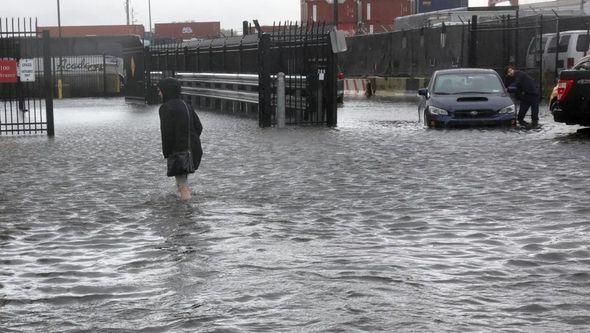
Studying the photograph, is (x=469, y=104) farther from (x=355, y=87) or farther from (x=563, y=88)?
(x=355, y=87)

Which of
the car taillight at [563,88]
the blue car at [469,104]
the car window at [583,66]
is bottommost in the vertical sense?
the blue car at [469,104]

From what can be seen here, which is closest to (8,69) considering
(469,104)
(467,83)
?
(469,104)

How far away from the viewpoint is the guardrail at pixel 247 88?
973 inches

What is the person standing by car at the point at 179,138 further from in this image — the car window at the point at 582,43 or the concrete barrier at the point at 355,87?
the concrete barrier at the point at 355,87

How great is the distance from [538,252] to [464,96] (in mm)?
15321

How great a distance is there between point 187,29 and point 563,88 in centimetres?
9772

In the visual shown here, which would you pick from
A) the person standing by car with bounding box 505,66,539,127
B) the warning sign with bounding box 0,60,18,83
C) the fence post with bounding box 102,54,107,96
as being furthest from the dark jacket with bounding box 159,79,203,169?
the fence post with bounding box 102,54,107,96

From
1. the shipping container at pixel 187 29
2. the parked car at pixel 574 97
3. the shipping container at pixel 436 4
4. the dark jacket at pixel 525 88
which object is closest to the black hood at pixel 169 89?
the parked car at pixel 574 97

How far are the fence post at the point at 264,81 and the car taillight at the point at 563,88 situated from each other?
7247mm

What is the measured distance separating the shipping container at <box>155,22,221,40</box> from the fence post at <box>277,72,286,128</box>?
9017 cm

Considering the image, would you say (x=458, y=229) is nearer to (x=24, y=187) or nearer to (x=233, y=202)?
(x=233, y=202)

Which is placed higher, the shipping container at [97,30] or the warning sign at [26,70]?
the shipping container at [97,30]

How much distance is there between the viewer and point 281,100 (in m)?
24.7

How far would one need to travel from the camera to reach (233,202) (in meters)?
11.3
